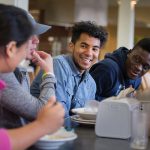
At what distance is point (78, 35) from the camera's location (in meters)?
2.30

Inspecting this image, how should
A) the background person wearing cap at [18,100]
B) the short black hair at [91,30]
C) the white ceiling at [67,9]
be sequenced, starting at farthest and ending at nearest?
the white ceiling at [67,9] < the short black hair at [91,30] < the background person wearing cap at [18,100]

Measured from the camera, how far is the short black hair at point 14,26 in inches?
38.0

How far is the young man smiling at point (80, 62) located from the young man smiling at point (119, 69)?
8.4 inches

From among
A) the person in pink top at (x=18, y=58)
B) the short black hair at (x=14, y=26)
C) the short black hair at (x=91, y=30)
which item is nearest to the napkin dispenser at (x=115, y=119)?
the person in pink top at (x=18, y=58)

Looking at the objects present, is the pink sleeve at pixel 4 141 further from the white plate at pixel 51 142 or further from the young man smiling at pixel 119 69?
the young man smiling at pixel 119 69

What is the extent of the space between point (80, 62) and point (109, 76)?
386 millimetres

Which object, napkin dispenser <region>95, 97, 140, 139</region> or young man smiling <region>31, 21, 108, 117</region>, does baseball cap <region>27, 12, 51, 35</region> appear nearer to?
napkin dispenser <region>95, 97, 140, 139</region>

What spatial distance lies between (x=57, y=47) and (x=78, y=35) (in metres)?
4.45

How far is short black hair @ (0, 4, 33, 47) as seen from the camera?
3.16 feet

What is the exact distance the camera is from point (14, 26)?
98cm

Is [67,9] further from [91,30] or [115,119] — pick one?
[115,119]

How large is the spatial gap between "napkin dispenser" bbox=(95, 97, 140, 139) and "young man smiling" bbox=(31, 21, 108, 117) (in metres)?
0.70

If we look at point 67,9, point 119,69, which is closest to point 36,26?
point 119,69

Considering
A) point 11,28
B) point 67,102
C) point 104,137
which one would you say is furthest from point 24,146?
point 67,102
